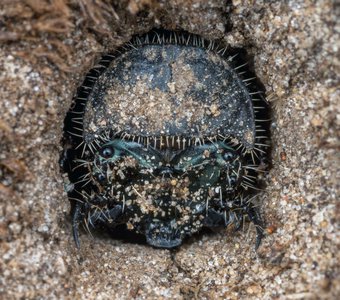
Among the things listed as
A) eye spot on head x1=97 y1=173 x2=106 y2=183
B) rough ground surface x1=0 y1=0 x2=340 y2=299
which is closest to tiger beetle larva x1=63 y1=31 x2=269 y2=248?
eye spot on head x1=97 y1=173 x2=106 y2=183

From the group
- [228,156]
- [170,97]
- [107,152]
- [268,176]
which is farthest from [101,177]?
[268,176]

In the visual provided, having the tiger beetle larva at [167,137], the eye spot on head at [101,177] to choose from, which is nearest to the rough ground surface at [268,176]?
the tiger beetle larva at [167,137]

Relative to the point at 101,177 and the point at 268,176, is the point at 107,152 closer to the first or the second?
the point at 101,177

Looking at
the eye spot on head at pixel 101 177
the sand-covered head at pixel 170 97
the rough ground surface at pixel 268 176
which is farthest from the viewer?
the eye spot on head at pixel 101 177

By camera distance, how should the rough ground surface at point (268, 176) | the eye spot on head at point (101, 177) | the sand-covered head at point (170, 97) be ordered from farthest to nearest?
1. the eye spot on head at point (101, 177)
2. the sand-covered head at point (170, 97)
3. the rough ground surface at point (268, 176)

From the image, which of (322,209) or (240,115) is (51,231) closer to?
(240,115)

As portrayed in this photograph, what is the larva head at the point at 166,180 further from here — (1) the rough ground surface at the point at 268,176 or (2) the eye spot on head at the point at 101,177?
(1) the rough ground surface at the point at 268,176

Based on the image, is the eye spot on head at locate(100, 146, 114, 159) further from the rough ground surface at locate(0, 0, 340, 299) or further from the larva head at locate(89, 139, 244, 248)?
the rough ground surface at locate(0, 0, 340, 299)

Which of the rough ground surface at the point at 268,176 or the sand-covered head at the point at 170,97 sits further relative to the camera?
the sand-covered head at the point at 170,97

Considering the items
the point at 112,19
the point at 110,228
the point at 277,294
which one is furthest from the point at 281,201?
the point at 112,19
